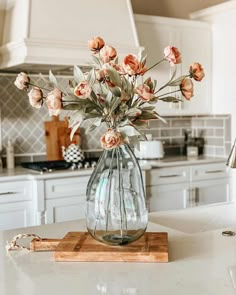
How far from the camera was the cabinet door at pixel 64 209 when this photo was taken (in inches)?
132

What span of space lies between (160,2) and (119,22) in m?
1.07

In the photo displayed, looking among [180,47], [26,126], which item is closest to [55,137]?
[26,126]

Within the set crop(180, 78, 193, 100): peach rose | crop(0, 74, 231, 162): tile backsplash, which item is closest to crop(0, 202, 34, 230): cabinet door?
crop(0, 74, 231, 162): tile backsplash

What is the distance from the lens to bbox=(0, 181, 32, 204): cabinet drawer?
3.24 metres

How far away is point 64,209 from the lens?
3432mm

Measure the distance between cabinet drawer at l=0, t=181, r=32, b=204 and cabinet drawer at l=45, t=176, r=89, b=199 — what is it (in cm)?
13

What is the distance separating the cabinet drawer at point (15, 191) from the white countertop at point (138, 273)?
60.2 inches

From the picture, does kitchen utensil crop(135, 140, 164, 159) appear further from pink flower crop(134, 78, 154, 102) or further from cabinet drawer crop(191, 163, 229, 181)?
pink flower crop(134, 78, 154, 102)

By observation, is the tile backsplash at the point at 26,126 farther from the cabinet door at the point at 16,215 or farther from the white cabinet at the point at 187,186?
the cabinet door at the point at 16,215

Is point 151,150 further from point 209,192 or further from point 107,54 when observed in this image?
point 107,54

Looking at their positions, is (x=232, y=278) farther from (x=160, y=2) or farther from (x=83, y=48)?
(x=160, y=2)

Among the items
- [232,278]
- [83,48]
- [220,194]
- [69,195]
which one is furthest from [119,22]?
[232,278]

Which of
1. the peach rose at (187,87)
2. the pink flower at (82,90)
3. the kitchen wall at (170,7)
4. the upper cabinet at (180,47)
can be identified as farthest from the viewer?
the kitchen wall at (170,7)

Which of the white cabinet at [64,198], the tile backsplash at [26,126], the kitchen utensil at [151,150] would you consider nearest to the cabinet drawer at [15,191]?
the white cabinet at [64,198]
